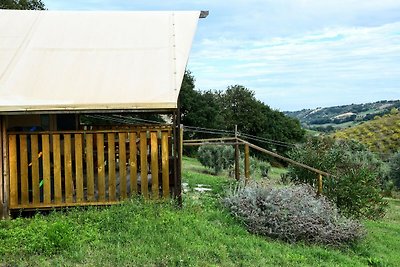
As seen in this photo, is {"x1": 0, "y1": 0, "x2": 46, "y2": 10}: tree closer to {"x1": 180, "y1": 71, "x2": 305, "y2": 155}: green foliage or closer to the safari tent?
{"x1": 180, "y1": 71, "x2": 305, "y2": 155}: green foliage

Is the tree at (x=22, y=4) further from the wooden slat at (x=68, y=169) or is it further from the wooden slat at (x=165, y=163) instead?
the wooden slat at (x=165, y=163)

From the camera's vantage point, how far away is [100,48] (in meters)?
9.65

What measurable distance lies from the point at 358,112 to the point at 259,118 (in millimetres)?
47718

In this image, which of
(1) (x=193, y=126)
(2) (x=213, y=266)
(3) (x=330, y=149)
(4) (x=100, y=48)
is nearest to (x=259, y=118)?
(1) (x=193, y=126)

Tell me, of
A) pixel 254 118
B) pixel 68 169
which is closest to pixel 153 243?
pixel 68 169

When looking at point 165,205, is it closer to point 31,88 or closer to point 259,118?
point 31,88

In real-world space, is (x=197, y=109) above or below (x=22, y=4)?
below

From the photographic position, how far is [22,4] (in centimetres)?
3247

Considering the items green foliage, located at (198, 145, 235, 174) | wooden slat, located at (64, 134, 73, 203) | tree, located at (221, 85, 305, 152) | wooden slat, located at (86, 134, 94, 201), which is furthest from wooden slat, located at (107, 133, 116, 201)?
tree, located at (221, 85, 305, 152)

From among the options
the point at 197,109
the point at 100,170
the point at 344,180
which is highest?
the point at 197,109

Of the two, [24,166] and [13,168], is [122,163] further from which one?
[13,168]

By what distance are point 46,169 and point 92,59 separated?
86.5 inches

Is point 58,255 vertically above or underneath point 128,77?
underneath

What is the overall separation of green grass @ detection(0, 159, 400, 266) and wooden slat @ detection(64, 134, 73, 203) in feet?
1.23
